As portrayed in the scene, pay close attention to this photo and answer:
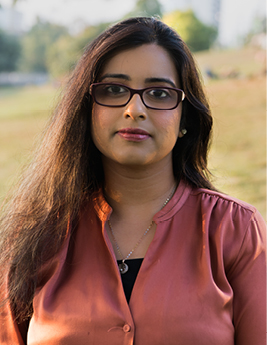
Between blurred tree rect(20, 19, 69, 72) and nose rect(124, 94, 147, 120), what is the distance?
51.5 ft

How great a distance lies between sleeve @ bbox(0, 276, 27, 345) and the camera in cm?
185

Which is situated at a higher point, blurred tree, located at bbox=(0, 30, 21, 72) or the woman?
blurred tree, located at bbox=(0, 30, 21, 72)

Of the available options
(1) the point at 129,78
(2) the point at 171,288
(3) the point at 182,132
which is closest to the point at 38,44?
(3) the point at 182,132

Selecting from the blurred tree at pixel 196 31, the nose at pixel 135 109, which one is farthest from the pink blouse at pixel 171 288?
the blurred tree at pixel 196 31

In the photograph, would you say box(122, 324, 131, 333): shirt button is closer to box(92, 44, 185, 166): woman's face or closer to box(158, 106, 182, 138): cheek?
box(92, 44, 185, 166): woman's face

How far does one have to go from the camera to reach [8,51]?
2050 centimetres

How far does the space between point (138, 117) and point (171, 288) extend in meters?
0.71

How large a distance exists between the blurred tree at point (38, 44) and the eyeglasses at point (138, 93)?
15.6 metres

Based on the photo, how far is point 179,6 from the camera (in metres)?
14.3

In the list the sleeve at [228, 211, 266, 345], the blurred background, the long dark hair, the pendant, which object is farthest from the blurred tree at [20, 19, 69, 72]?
the sleeve at [228, 211, 266, 345]

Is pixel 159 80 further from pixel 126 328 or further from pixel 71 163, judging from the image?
pixel 126 328

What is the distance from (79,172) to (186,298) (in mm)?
821

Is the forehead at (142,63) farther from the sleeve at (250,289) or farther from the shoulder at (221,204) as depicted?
the sleeve at (250,289)

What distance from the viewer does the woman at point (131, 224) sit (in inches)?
64.0
